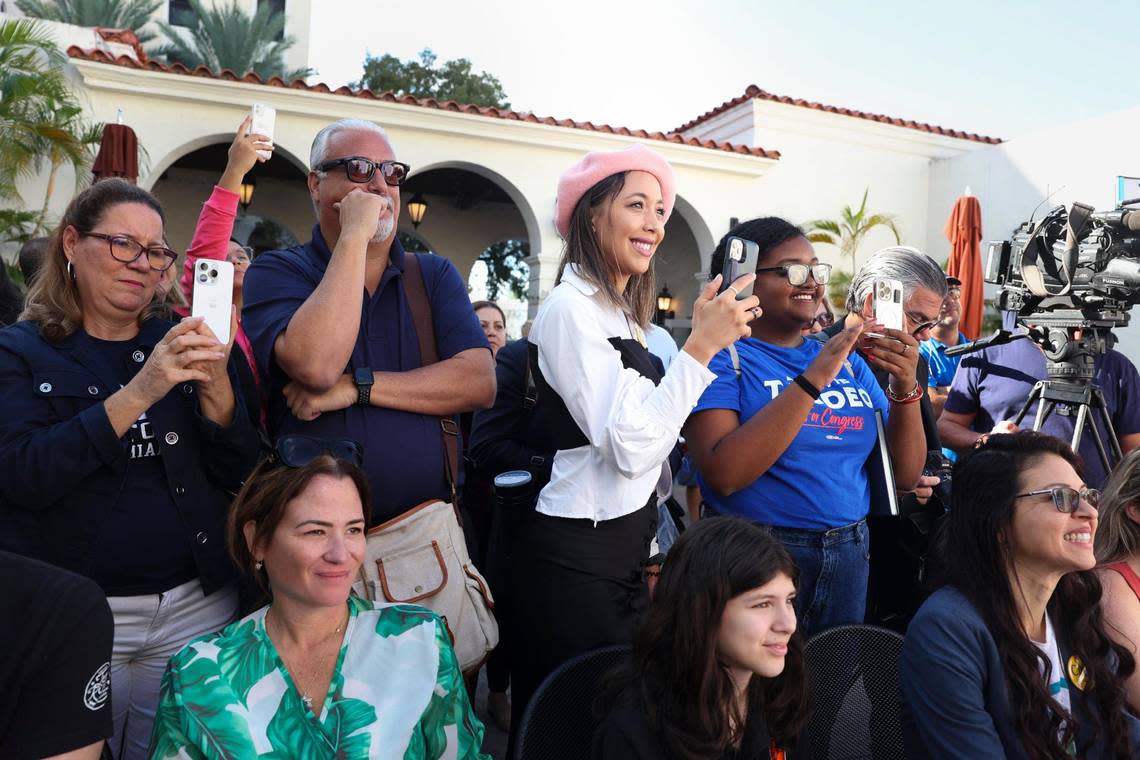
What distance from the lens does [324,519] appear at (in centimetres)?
190

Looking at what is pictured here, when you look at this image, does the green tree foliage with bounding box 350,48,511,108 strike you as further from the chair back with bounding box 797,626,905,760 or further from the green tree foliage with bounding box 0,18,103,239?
the chair back with bounding box 797,626,905,760

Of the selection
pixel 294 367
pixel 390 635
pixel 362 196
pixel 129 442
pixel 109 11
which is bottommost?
pixel 390 635

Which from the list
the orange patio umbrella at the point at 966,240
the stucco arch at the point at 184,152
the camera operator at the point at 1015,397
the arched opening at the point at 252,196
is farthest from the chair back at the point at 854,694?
the arched opening at the point at 252,196

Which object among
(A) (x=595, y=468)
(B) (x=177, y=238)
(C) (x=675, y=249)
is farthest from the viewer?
(C) (x=675, y=249)

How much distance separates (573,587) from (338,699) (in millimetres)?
A: 562

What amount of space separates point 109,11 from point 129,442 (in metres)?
29.2

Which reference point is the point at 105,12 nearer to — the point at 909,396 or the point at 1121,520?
the point at 909,396

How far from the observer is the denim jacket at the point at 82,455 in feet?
6.30

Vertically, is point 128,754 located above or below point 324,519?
below

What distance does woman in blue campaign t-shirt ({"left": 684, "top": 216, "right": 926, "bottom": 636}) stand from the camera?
2.30m

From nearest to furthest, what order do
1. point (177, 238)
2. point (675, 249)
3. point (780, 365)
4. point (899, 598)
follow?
point (780, 365), point (899, 598), point (177, 238), point (675, 249)

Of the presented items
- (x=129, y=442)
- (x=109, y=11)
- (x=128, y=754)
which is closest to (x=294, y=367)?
(x=129, y=442)

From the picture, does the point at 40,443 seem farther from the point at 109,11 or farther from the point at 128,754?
the point at 109,11

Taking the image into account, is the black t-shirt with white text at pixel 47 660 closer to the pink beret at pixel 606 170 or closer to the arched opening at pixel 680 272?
the pink beret at pixel 606 170
